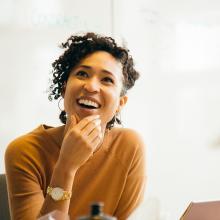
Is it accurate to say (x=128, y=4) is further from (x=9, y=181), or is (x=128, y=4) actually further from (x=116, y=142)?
(x=9, y=181)

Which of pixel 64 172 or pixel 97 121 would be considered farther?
pixel 97 121

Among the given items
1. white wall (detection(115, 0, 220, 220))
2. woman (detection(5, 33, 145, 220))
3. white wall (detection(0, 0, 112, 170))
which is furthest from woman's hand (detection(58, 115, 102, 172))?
white wall (detection(115, 0, 220, 220))

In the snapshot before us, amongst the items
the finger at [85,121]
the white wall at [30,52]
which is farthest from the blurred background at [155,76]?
the finger at [85,121]

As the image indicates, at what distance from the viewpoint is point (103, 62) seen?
107 centimetres

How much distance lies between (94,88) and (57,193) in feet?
1.02

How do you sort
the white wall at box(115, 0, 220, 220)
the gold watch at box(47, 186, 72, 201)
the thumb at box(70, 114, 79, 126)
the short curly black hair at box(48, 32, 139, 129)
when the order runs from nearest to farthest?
1. the gold watch at box(47, 186, 72, 201)
2. the thumb at box(70, 114, 79, 126)
3. the short curly black hair at box(48, 32, 139, 129)
4. the white wall at box(115, 0, 220, 220)

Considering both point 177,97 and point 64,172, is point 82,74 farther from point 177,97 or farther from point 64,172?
point 177,97

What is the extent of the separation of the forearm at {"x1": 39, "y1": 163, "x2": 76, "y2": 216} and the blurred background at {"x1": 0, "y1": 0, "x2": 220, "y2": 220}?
72 cm

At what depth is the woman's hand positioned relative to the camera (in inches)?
36.7

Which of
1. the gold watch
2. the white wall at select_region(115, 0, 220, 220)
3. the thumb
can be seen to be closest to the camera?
the gold watch

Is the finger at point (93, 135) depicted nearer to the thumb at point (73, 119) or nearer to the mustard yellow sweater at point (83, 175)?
the thumb at point (73, 119)

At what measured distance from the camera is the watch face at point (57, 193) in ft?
2.94

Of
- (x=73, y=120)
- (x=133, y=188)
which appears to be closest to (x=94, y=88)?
(x=73, y=120)

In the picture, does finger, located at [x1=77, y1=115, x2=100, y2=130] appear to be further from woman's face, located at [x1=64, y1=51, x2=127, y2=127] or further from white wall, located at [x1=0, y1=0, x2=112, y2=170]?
white wall, located at [x1=0, y1=0, x2=112, y2=170]
